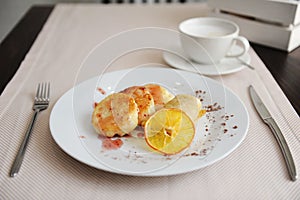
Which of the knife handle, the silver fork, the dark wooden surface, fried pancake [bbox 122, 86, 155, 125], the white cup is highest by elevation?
fried pancake [bbox 122, 86, 155, 125]

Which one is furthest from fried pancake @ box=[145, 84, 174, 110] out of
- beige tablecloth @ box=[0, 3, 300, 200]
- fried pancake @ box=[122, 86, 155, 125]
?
beige tablecloth @ box=[0, 3, 300, 200]

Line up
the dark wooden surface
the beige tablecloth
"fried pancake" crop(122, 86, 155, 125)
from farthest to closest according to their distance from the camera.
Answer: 1. the dark wooden surface
2. "fried pancake" crop(122, 86, 155, 125)
3. the beige tablecloth

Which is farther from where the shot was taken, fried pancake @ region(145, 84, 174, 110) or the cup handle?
the cup handle

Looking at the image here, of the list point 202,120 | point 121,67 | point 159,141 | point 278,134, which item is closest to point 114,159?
point 159,141

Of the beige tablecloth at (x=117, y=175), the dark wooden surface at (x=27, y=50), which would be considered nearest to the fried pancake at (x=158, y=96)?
the beige tablecloth at (x=117, y=175)

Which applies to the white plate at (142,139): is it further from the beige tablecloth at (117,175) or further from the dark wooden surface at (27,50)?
the dark wooden surface at (27,50)

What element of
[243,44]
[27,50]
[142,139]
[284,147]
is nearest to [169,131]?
[142,139]

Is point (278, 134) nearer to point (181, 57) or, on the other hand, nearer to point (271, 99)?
point (271, 99)

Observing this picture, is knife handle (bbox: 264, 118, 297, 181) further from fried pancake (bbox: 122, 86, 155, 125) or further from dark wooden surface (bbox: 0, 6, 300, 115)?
fried pancake (bbox: 122, 86, 155, 125)
